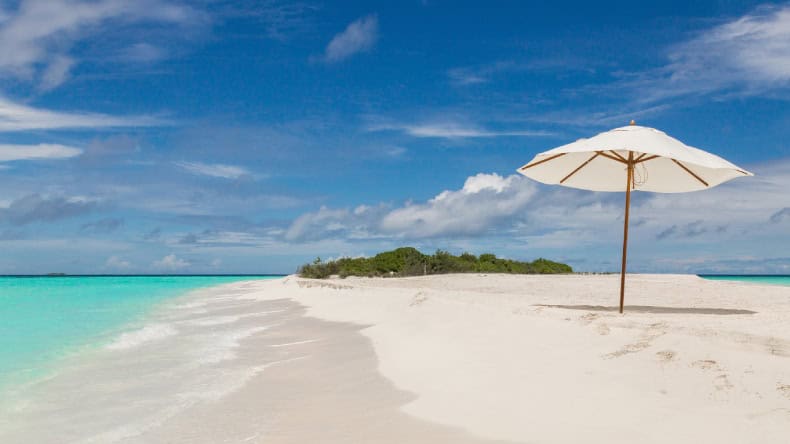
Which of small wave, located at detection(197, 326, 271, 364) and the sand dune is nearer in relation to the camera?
the sand dune

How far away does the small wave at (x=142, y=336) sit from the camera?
1120 cm

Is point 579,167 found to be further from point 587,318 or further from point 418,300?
point 418,300

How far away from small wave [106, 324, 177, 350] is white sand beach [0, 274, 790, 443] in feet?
3.65

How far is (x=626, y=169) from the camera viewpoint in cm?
1081

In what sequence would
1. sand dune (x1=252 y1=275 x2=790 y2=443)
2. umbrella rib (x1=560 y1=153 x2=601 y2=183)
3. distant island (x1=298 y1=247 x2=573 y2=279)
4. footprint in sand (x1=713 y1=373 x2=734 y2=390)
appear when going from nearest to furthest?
1. sand dune (x1=252 y1=275 x2=790 y2=443)
2. footprint in sand (x1=713 y1=373 x2=734 y2=390)
3. umbrella rib (x1=560 y1=153 x2=601 y2=183)
4. distant island (x1=298 y1=247 x2=573 y2=279)

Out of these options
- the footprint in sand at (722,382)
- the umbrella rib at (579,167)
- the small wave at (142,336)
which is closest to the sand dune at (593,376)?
the footprint in sand at (722,382)

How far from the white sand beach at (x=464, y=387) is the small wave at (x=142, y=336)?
3.65 ft

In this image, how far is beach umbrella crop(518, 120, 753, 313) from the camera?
354 inches

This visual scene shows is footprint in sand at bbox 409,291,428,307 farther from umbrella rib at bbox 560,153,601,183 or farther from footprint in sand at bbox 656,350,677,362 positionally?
footprint in sand at bbox 656,350,677,362

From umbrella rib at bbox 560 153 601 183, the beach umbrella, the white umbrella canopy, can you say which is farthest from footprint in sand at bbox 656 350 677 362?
umbrella rib at bbox 560 153 601 183

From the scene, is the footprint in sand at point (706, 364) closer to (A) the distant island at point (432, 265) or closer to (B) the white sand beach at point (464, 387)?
(B) the white sand beach at point (464, 387)

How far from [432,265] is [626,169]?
20866 mm

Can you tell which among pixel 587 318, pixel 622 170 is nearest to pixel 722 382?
pixel 587 318

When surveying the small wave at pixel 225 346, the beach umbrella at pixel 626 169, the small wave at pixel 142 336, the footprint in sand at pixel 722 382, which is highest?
the beach umbrella at pixel 626 169
